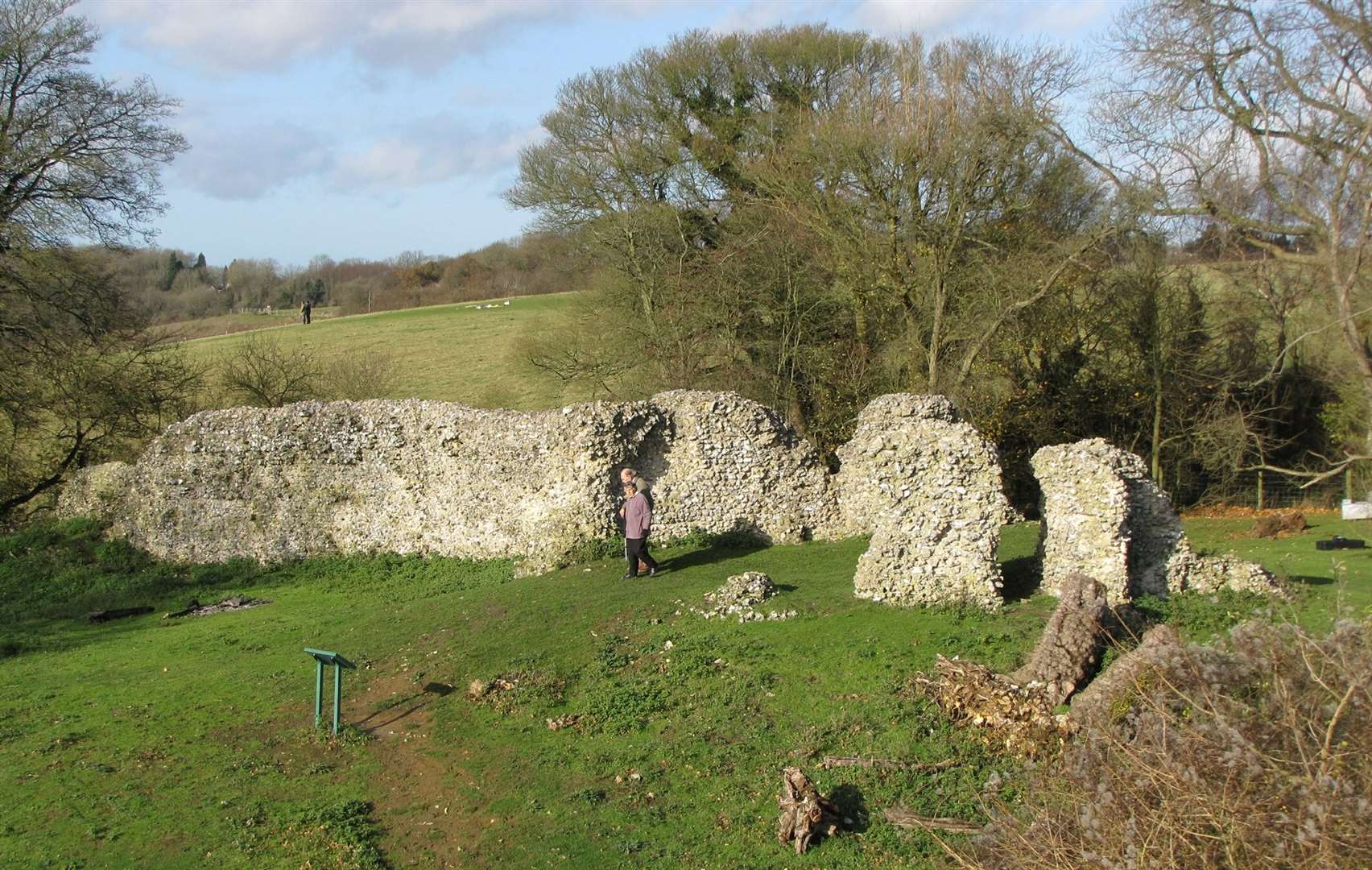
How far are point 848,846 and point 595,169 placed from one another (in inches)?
1102

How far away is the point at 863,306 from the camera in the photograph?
1090 inches

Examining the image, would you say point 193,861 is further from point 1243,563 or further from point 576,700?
point 1243,563

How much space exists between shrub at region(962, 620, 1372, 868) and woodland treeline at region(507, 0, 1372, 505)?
14.5m

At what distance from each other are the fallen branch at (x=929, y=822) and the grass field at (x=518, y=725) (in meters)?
0.10

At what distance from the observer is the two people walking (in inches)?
660

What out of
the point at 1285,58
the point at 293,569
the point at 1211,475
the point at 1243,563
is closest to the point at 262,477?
the point at 293,569

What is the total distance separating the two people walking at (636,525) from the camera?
660 inches

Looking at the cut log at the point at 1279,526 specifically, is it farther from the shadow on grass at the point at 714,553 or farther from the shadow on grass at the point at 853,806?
the shadow on grass at the point at 853,806

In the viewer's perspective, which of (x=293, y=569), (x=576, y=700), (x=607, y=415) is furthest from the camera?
(x=293, y=569)

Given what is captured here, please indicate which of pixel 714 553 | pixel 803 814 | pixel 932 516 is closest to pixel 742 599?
pixel 932 516

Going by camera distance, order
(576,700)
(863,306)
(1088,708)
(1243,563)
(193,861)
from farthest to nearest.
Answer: (863,306)
(1243,563)
(576,700)
(193,861)
(1088,708)

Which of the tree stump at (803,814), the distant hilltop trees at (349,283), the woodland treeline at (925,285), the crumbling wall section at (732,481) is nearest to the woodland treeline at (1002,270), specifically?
the woodland treeline at (925,285)

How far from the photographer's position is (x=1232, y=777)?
5910mm

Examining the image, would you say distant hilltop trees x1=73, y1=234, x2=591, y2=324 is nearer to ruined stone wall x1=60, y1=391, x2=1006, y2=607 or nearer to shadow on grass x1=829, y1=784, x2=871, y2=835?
ruined stone wall x1=60, y1=391, x2=1006, y2=607
